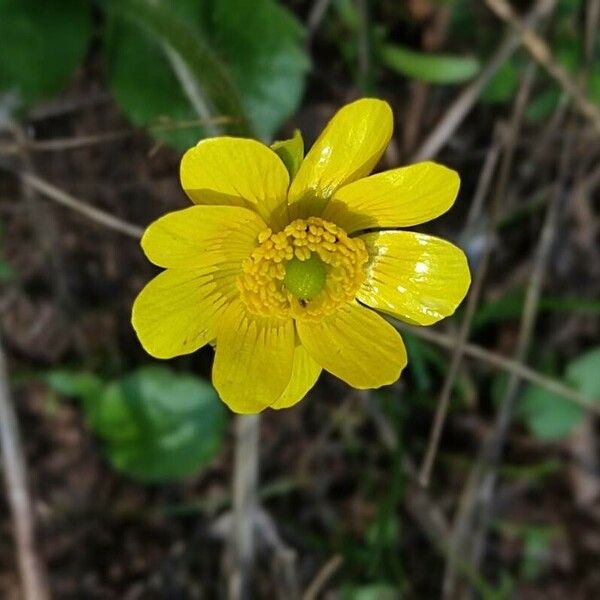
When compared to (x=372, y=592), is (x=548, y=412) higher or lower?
higher

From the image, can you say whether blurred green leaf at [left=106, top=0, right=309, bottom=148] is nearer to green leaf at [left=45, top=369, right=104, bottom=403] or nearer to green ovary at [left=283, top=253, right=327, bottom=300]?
green leaf at [left=45, top=369, right=104, bottom=403]

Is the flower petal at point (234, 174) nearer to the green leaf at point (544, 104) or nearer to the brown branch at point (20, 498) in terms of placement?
the brown branch at point (20, 498)

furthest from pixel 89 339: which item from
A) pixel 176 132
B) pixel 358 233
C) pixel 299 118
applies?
pixel 358 233

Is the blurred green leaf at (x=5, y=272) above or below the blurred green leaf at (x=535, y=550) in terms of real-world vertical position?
above

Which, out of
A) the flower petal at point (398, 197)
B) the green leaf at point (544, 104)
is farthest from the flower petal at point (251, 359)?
the green leaf at point (544, 104)

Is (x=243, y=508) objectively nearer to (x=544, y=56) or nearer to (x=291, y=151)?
(x=291, y=151)

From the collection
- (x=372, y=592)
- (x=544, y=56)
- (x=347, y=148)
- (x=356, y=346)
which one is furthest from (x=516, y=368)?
(x=347, y=148)
